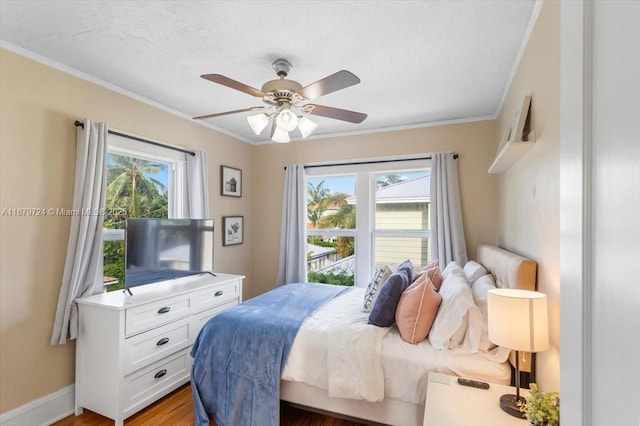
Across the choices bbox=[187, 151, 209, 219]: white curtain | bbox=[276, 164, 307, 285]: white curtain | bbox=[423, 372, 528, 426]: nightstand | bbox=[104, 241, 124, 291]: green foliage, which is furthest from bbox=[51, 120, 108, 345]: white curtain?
bbox=[423, 372, 528, 426]: nightstand

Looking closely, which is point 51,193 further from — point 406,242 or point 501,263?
point 406,242

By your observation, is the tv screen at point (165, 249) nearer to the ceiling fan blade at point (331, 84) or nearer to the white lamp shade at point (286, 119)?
the white lamp shade at point (286, 119)

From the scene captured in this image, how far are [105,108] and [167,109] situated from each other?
62cm

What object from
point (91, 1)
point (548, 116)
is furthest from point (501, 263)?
point (91, 1)

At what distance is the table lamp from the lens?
1271 millimetres

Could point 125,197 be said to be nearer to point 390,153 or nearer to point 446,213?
point 390,153

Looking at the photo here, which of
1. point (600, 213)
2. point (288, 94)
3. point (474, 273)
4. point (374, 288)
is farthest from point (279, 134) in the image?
point (600, 213)

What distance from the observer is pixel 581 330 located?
570 millimetres

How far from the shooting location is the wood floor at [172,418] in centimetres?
218

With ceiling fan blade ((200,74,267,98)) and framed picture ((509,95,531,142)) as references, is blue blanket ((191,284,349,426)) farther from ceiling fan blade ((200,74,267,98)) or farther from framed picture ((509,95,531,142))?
framed picture ((509,95,531,142))

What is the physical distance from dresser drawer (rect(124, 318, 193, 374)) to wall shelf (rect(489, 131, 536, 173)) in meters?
2.72

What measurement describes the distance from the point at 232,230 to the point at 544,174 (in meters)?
3.31

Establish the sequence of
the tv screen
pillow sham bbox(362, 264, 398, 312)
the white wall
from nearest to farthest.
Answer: the white wall
pillow sham bbox(362, 264, 398, 312)
the tv screen

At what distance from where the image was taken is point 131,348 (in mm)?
2213
